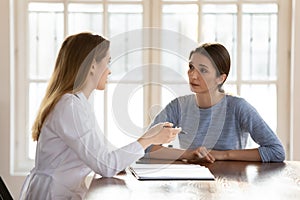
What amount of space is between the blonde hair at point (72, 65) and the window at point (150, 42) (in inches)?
67.2

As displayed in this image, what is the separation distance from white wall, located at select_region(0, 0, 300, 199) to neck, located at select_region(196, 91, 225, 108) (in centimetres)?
119

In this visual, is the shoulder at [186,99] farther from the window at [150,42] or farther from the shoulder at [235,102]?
the window at [150,42]

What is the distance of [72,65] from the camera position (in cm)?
249

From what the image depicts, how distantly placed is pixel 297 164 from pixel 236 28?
1730mm

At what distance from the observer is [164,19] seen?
429 centimetres

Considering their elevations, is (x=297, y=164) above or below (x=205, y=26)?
below

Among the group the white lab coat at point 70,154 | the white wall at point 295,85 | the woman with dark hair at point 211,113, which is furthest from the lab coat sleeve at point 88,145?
the white wall at point 295,85

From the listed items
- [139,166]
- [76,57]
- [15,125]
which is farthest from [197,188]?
[15,125]

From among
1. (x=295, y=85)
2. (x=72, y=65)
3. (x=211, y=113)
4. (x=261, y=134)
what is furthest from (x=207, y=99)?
(x=295, y=85)

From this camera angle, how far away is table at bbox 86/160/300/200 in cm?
191

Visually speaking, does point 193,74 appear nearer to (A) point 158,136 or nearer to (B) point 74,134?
(A) point 158,136

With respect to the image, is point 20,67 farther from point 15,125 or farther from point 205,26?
point 205,26

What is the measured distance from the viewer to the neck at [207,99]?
10.1 ft

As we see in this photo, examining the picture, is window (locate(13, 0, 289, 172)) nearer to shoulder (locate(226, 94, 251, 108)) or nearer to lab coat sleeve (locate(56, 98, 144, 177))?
shoulder (locate(226, 94, 251, 108))
